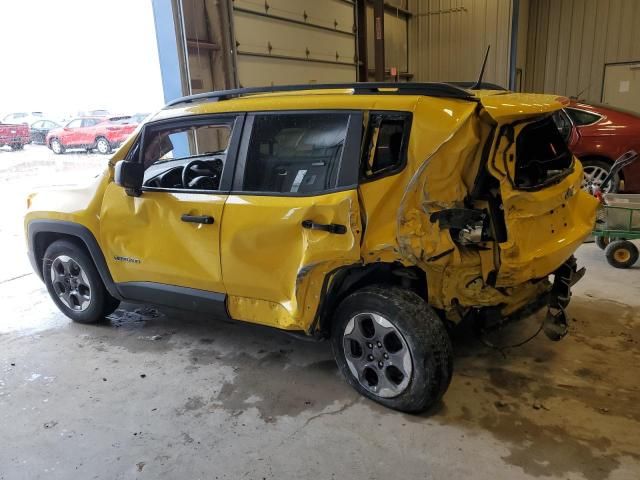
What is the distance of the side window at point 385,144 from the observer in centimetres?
247

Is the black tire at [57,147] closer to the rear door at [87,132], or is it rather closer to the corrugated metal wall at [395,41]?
the rear door at [87,132]

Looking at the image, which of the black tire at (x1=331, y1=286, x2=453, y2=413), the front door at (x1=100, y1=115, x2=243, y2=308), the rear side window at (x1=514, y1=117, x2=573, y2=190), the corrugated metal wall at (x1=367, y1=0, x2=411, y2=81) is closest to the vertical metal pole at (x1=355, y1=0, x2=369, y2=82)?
the corrugated metal wall at (x1=367, y1=0, x2=411, y2=81)

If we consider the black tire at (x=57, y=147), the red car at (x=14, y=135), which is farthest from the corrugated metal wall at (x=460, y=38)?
the red car at (x=14, y=135)

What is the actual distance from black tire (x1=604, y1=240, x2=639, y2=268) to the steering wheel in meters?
3.80

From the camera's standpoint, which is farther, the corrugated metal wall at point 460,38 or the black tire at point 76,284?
the corrugated metal wall at point 460,38

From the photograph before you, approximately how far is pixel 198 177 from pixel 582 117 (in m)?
5.67

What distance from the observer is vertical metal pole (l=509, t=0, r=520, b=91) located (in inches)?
471

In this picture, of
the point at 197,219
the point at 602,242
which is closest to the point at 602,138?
the point at 602,242

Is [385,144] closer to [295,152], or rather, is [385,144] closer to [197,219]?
[295,152]

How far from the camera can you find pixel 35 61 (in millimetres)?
7309

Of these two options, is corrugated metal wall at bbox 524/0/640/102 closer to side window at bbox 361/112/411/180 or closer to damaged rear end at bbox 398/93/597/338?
damaged rear end at bbox 398/93/597/338

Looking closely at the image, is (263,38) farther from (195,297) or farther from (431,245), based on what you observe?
(431,245)

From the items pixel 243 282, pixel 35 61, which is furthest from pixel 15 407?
pixel 35 61

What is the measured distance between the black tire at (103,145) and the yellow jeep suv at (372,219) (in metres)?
7.58
